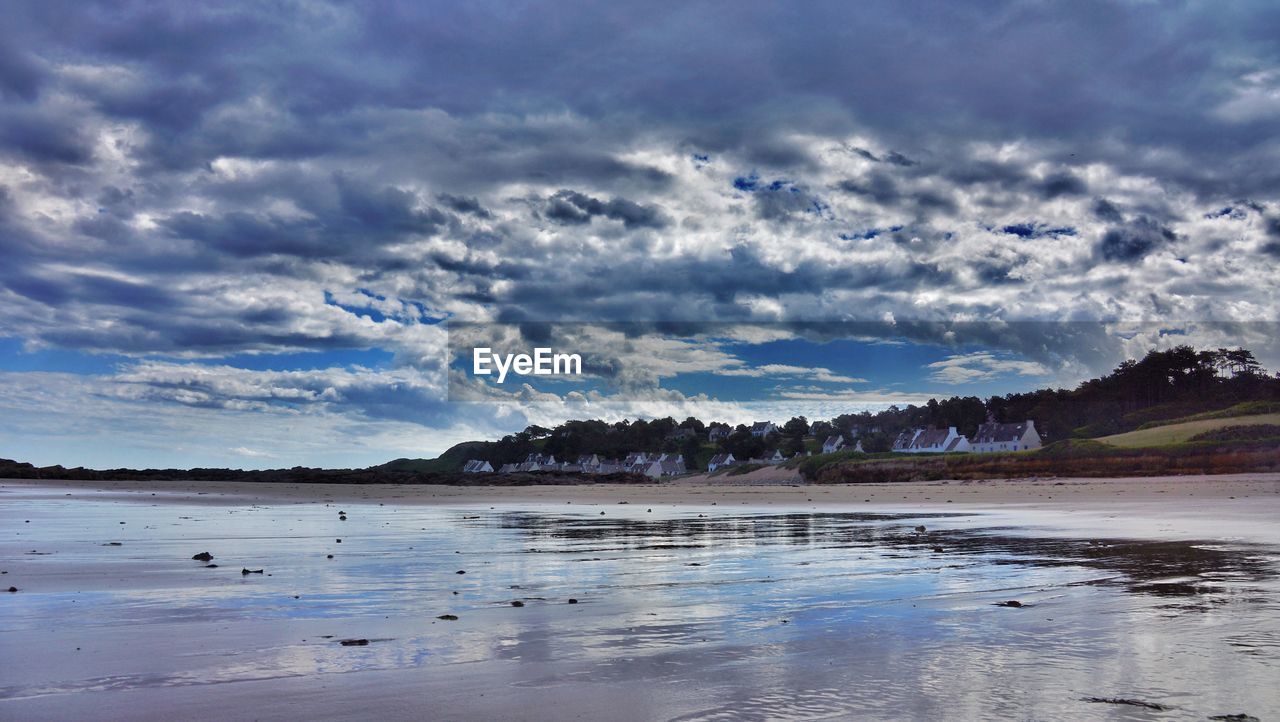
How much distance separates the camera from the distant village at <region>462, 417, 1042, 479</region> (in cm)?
13062

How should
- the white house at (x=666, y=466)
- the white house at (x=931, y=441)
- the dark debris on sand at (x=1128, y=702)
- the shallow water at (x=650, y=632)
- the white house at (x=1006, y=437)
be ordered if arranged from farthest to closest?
the white house at (x=666, y=466) < the white house at (x=931, y=441) < the white house at (x=1006, y=437) < the shallow water at (x=650, y=632) < the dark debris on sand at (x=1128, y=702)

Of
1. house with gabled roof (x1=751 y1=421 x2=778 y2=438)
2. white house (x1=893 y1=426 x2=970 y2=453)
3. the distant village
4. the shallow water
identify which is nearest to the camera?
the shallow water

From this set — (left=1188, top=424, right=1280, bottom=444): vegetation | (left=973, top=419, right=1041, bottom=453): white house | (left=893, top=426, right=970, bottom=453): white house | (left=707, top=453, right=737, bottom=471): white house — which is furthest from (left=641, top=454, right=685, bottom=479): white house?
(left=1188, top=424, right=1280, bottom=444): vegetation

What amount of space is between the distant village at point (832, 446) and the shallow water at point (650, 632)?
93516 mm

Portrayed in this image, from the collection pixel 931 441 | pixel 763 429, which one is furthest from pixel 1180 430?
pixel 763 429

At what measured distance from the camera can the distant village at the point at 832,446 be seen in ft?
429

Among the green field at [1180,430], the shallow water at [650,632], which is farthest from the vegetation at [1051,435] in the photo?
the shallow water at [650,632]

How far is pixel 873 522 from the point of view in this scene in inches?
944

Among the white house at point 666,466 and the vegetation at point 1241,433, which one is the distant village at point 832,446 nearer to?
the white house at point 666,466

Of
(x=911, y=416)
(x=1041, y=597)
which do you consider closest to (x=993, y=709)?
(x=1041, y=597)

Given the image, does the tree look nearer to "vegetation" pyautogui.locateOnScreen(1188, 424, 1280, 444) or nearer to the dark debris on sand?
"vegetation" pyautogui.locateOnScreen(1188, 424, 1280, 444)

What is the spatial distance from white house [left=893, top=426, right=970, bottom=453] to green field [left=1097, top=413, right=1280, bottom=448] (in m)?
50.2

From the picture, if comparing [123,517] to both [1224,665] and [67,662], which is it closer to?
[67,662]

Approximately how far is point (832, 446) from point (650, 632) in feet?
534
